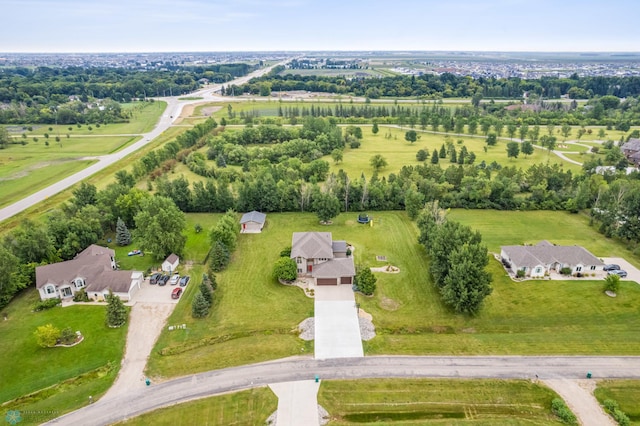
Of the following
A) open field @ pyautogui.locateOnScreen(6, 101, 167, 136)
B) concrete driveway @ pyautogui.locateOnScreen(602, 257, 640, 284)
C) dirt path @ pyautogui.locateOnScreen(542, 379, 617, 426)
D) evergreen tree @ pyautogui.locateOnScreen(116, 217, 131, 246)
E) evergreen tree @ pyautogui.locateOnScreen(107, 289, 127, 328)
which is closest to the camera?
dirt path @ pyautogui.locateOnScreen(542, 379, 617, 426)

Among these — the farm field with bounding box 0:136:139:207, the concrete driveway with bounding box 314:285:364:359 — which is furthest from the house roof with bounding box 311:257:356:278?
the farm field with bounding box 0:136:139:207

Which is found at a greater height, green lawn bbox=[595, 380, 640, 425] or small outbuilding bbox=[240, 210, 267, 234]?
small outbuilding bbox=[240, 210, 267, 234]

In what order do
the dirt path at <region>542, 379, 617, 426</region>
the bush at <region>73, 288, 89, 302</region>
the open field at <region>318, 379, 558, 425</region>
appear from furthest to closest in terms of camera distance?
the bush at <region>73, 288, 89, 302</region>, the open field at <region>318, 379, 558, 425</region>, the dirt path at <region>542, 379, 617, 426</region>

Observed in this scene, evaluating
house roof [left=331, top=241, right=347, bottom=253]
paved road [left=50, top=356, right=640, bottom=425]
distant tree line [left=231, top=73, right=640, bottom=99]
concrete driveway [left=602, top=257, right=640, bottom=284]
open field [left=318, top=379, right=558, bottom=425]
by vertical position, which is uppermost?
distant tree line [left=231, top=73, right=640, bottom=99]

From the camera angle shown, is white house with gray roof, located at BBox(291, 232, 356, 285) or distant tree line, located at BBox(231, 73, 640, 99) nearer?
white house with gray roof, located at BBox(291, 232, 356, 285)

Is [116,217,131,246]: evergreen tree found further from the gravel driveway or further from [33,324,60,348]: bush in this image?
[33,324,60,348]: bush

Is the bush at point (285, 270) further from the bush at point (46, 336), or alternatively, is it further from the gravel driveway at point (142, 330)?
the bush at point (46, 336)

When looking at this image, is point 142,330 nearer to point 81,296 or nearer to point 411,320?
point 81,296
